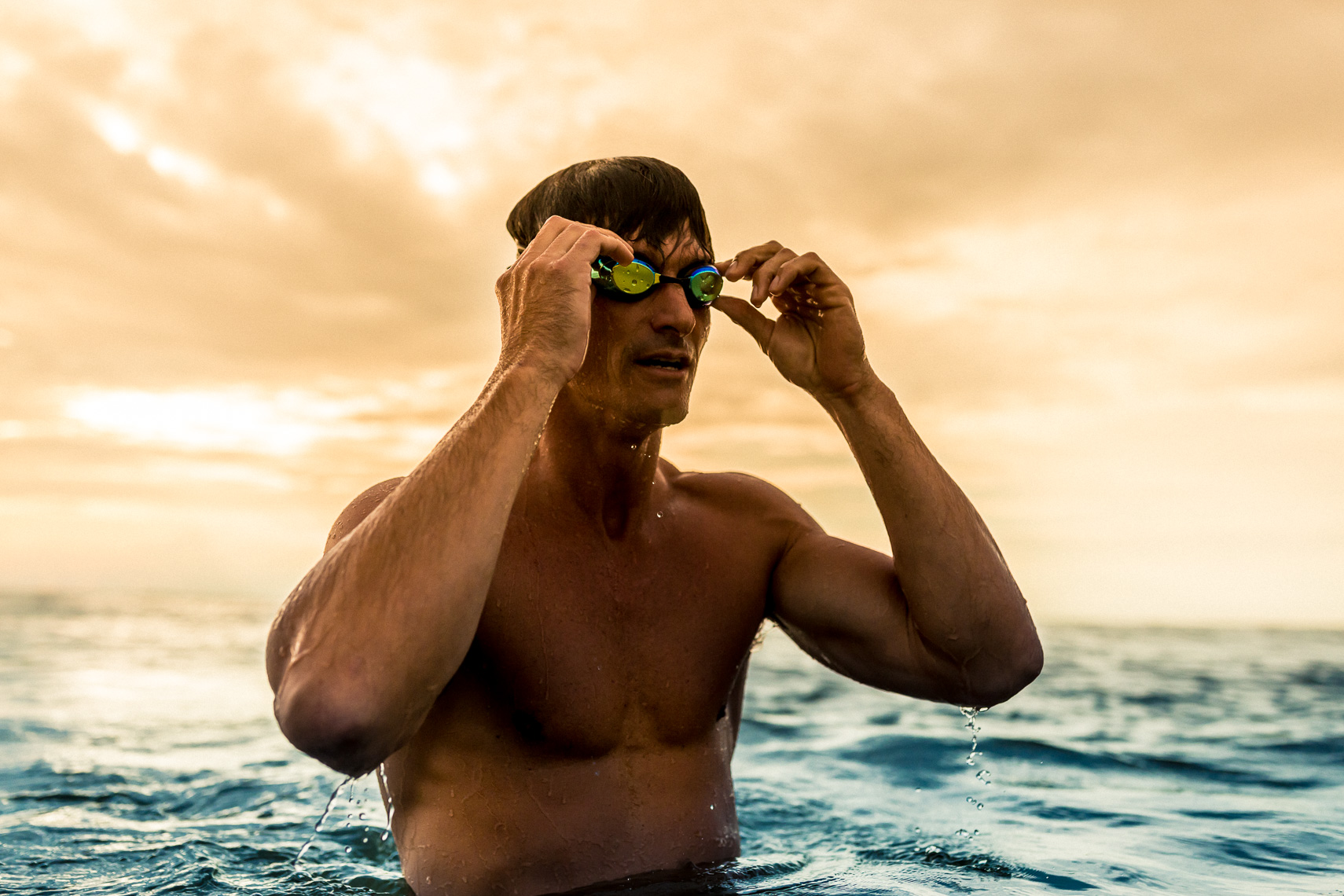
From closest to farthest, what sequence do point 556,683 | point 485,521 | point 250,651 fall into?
point 485,521, point 556,683, point 250,651

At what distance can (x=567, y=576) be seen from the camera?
268 centimetres

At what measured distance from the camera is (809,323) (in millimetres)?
2795

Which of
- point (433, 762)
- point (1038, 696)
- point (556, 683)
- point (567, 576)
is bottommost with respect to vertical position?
point (1038, 696)

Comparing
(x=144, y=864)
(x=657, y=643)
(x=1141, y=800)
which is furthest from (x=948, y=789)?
(x=144, y=864)

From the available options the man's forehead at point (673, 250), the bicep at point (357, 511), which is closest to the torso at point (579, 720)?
the bicep at point (357, 511)

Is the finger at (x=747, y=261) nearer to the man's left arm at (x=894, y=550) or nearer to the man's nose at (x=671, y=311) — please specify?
the man's left arm at (x=894, y=550)

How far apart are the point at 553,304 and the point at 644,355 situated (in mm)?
353

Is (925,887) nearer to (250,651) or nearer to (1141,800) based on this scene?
(1141,800)

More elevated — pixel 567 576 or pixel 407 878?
pixel 567 576

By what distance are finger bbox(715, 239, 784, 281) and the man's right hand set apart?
0.39m

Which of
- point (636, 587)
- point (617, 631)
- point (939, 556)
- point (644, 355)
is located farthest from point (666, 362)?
point (939, 556)

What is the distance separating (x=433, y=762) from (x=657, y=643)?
654mm

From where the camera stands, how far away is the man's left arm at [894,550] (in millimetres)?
2598

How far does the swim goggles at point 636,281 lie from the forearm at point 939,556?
453mm
